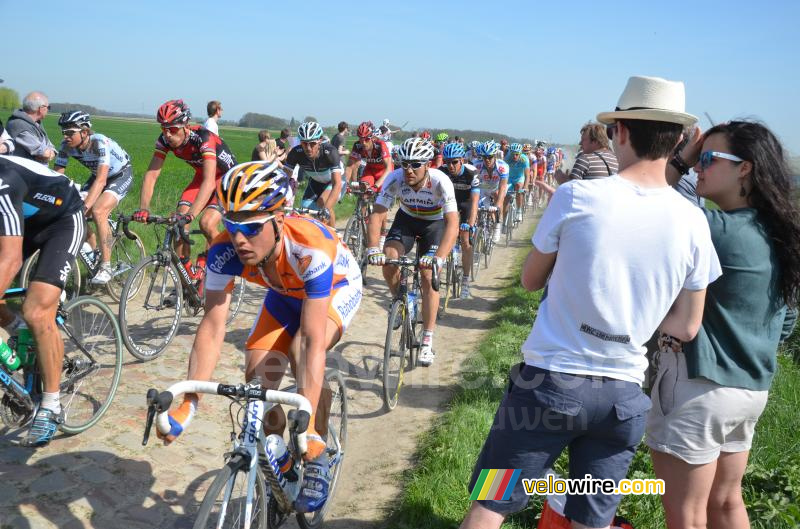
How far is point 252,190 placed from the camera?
3.07 meters

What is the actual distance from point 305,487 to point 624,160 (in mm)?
2510

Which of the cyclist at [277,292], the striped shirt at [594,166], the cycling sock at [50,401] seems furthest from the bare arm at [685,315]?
the cycling sock at [50,401]

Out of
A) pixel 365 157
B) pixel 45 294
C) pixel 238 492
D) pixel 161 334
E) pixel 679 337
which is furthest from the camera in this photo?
pixel 365 157

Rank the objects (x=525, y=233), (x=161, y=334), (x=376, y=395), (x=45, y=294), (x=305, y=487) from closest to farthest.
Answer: (x=305, y=487) < (x=45, y=294) < (x=376, y=395) < (x=161, y=334) < (x=525, y=233)

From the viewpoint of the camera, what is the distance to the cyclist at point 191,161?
6.82m

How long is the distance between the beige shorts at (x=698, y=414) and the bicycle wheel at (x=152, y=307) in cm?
501

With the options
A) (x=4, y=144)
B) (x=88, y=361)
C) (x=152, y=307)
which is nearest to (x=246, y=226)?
(x=88, y=361)

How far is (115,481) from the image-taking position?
4234mm

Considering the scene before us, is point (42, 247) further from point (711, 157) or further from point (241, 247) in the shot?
Result: point (711, 157)

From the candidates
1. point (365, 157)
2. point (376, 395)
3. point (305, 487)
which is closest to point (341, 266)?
point (305, 487)

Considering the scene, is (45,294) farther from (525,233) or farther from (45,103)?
(525,233)

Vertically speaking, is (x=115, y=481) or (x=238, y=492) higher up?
(x=238, y=492)

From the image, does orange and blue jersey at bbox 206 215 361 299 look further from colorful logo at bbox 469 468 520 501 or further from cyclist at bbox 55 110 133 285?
cyclist at bbox 55 110 133 285

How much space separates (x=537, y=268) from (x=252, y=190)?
4.80 feet
